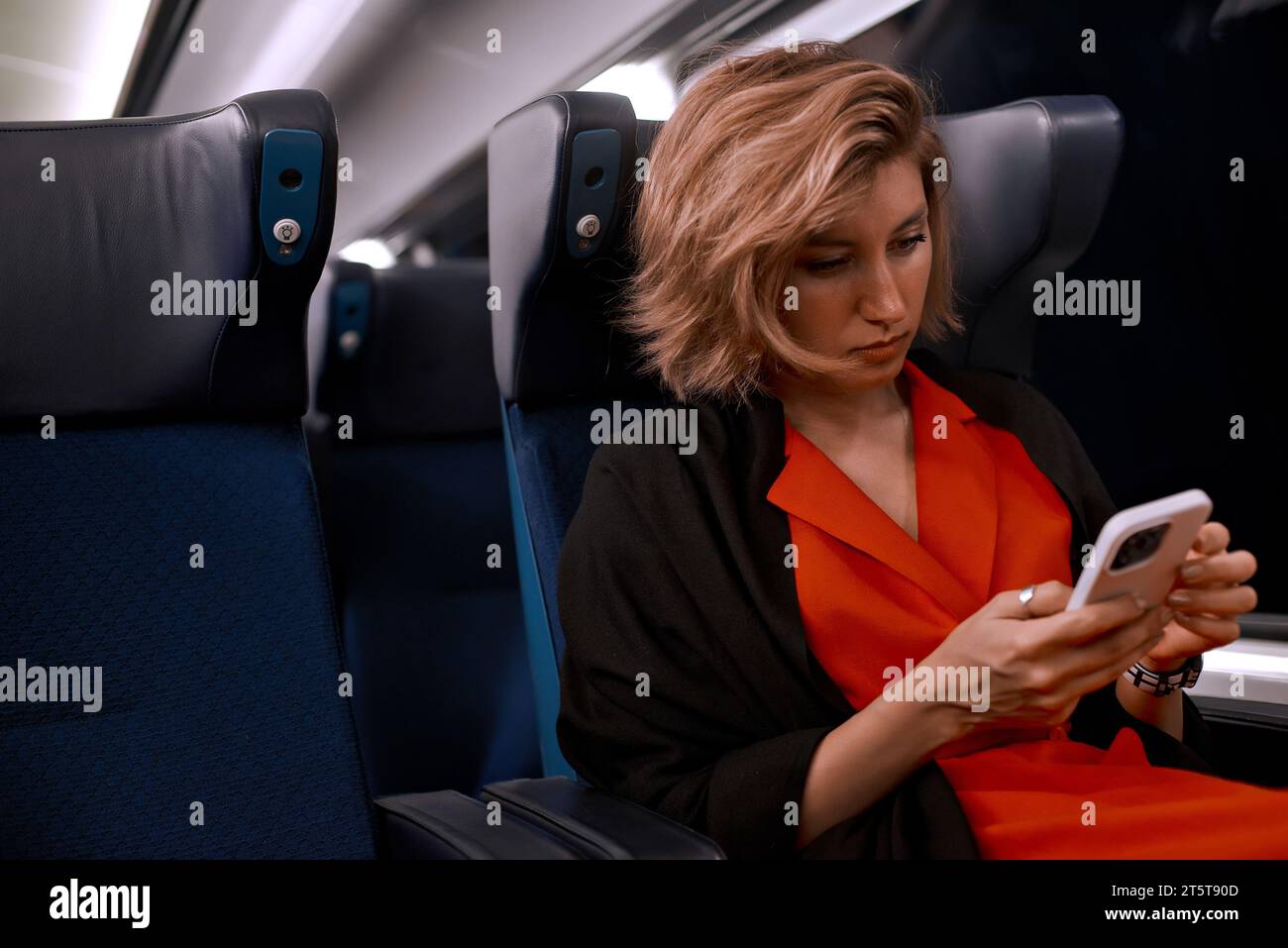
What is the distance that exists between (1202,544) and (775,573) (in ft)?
1.30

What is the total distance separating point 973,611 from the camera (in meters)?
1.18

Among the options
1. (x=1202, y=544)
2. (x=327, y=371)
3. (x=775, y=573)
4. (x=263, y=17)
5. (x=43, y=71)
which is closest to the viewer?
(x=1202, y=544)

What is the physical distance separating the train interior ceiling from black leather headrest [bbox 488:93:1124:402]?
56mm

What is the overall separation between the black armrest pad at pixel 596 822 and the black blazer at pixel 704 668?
0.02 m

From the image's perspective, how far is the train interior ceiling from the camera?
183 cm

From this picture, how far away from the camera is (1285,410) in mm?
1837

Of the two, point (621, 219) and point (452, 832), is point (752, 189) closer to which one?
point (621, 219)

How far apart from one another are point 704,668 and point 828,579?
154 millimetres

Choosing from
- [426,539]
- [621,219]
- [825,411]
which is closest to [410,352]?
[426,539]

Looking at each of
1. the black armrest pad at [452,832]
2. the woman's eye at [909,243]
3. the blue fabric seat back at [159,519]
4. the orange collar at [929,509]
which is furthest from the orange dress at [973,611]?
the blue fabric seat back at [159,519]

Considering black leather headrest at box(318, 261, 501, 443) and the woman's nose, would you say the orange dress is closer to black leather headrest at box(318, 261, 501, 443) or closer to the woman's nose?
the woman's nose

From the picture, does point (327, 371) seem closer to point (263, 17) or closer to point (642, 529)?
point (263, 17)

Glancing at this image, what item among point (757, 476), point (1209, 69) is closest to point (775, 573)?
point (757, 476)

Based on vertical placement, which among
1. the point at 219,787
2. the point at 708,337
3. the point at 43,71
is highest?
the point at 43,71
